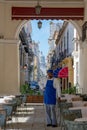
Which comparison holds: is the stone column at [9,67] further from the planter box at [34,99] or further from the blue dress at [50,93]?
the blue dress at [50,93]

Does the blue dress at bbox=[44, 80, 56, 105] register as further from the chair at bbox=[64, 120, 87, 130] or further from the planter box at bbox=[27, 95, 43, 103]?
the planter box at bbox=[27, 95, 43, 103]

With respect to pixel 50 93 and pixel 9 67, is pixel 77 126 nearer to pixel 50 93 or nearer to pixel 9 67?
pixel 50 93

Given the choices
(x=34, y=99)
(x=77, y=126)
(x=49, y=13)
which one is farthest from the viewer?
(x=34, y=99)

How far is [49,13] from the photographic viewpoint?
21.5m

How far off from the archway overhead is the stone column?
4.25 feet

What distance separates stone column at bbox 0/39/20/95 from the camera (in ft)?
70.3

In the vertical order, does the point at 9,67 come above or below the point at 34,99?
above

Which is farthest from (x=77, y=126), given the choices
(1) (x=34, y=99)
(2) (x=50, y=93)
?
(1) (x=34, y=99)

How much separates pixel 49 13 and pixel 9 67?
3.19 m

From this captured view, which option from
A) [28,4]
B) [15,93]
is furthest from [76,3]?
[15,93]

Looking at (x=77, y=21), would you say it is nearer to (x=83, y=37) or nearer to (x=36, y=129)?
(x=83, y=37)

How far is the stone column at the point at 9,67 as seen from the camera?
21.4 m

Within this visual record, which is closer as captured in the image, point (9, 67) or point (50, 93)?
point (50, 93)

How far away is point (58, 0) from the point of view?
844 inches
